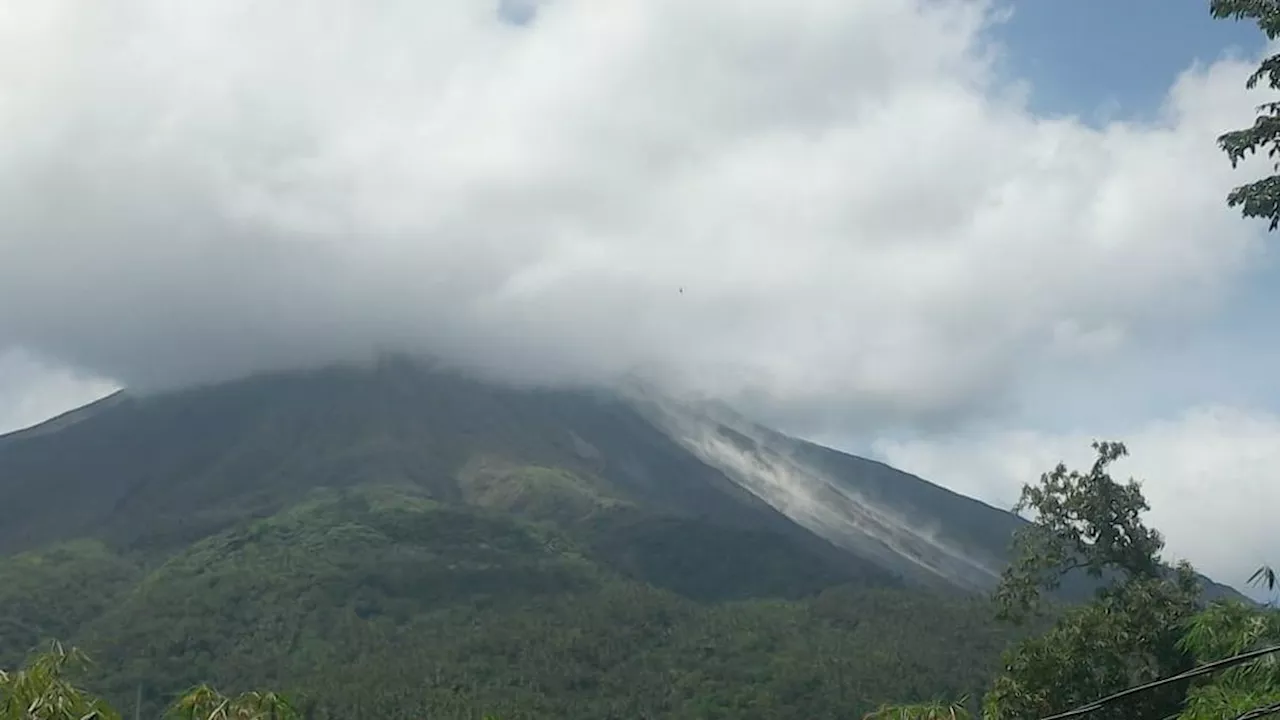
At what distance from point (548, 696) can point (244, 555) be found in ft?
240

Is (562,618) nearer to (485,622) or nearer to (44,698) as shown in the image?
(485,622)

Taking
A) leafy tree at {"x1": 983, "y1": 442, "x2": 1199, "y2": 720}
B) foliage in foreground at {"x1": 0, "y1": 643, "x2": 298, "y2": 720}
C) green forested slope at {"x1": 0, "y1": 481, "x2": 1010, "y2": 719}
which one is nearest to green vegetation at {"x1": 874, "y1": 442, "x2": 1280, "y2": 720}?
leafy tree at {"x1": 983, "y1": 442, "x2": 1199, "y2": 720}

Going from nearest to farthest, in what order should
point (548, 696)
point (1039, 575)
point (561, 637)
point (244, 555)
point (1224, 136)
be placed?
point (1224, 136)
point (1039, 575)
point (548, 696)
point (561, 637)
point (244, 555)

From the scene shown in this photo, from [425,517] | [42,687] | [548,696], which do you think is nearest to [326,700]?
[548,696]

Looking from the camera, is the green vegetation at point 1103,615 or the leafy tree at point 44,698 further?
the green vegetation at point 1103,615

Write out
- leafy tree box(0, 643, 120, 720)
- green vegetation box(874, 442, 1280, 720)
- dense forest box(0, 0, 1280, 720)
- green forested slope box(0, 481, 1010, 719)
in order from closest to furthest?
1. leafy tree box(0, 643, 120, 720)
2. green vegetation box(874, 442, 1280, 720)
3. dense forest box(0, 0, 1280, 720)
4. green forested slope box(0, 481, 1010, 719)

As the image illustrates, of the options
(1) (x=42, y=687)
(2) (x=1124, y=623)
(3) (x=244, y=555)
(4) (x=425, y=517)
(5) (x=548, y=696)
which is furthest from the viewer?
(4) (x=425, y=517)

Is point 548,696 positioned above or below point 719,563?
below

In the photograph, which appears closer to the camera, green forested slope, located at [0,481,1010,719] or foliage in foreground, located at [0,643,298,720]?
foliage in foreground, located at [0,643,298,720]

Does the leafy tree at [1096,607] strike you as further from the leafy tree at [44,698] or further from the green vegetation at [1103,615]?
the leafy tree at [44,698]

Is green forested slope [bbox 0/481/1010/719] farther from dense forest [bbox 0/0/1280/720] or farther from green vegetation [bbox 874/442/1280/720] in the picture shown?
green vegetation [bbox 874/442/1280/720]

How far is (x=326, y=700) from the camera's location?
10869cm

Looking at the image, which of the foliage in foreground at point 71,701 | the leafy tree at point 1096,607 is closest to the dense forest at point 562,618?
the leafy tree at point 1096,607

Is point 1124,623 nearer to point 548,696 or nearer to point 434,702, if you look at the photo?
point 434,702
